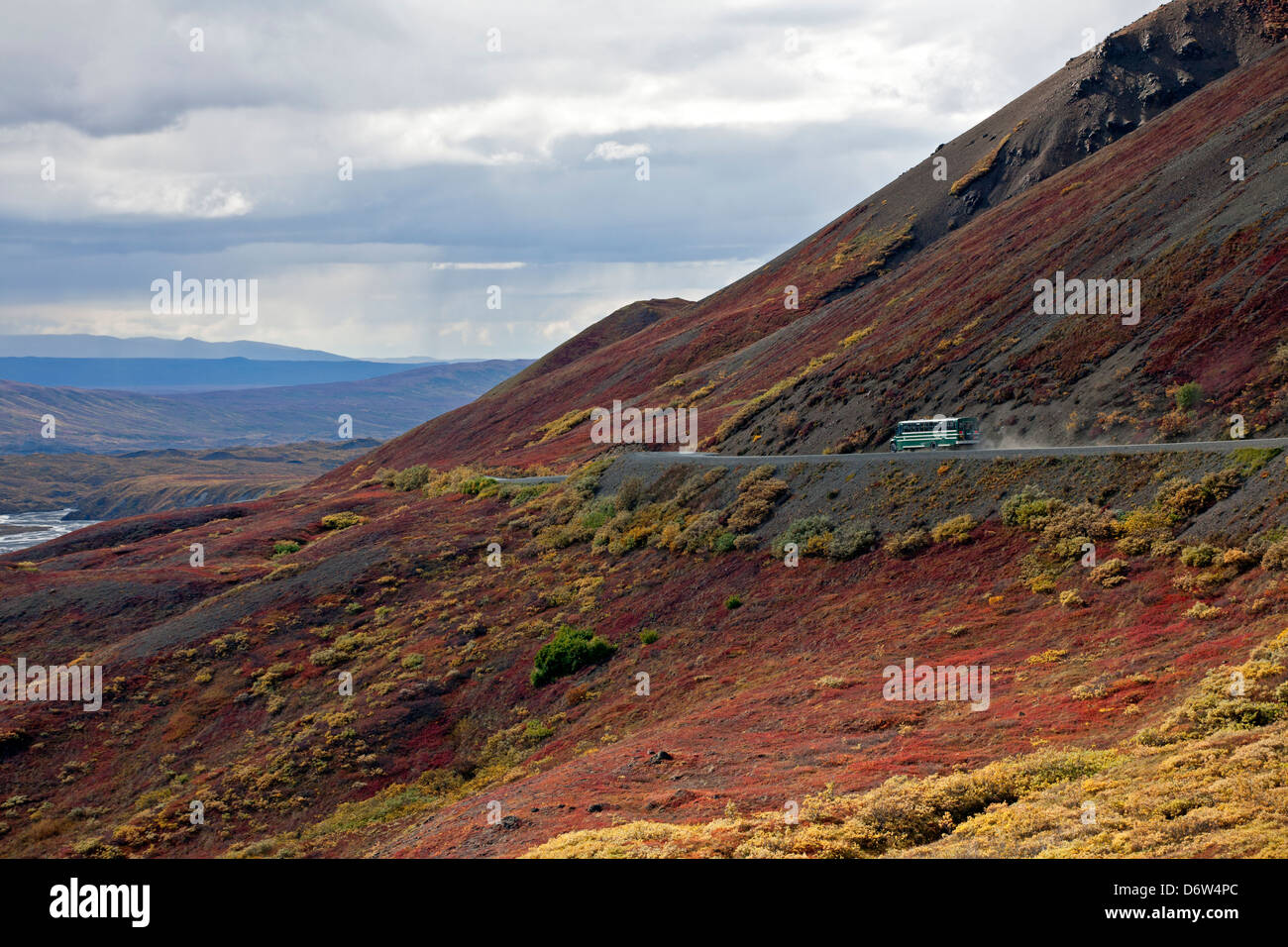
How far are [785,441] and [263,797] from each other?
3372cm

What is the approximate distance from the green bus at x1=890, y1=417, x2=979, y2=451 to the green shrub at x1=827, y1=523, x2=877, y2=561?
876 cm

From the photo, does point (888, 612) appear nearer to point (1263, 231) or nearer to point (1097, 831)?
point (1097, 831)

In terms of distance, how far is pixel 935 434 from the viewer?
39.2m

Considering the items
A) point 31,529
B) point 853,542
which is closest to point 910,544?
point 853,542

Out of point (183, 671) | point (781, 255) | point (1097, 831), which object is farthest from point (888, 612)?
point (781, 255)

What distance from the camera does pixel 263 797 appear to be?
26609 millimetres

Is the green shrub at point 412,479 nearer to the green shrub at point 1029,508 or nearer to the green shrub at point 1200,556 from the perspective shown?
the green shrub at point 1029,508

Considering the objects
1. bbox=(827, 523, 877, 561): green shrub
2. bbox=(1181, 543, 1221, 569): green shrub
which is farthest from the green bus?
bbox=(1181, 543, 1221, 569): green shrub

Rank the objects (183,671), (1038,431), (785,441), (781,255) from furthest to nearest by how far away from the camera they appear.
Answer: (781,255) → (785,441) → (1038,431) → (183,671)

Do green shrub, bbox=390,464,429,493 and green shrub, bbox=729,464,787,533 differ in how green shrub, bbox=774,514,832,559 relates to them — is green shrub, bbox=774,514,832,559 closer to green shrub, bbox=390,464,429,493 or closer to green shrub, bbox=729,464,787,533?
green shrub, bbox=729,464,787,533

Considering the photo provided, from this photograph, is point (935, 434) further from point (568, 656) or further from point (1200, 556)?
point (568, 656)

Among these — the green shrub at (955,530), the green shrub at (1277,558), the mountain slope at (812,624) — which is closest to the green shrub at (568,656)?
the mountain slope at (812,624)

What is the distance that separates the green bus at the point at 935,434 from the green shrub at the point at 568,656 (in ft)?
55.3

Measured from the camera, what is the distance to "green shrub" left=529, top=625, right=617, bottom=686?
31297mm
